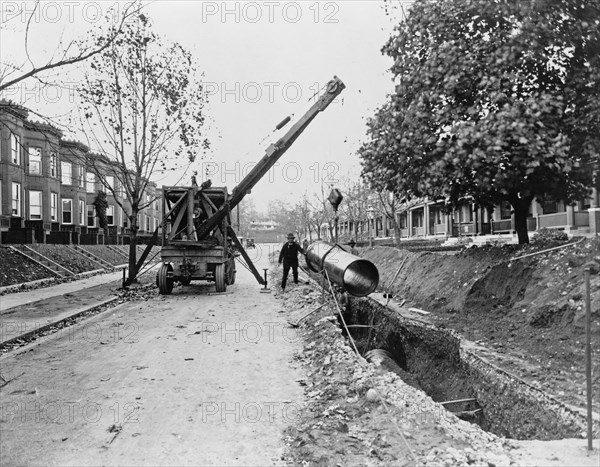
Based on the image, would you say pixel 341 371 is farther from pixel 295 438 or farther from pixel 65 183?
pixel 65 183

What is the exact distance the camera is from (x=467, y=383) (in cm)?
632

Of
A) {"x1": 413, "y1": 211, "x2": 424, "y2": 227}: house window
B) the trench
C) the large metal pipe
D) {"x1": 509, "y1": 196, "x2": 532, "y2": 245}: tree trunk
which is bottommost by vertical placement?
the trench

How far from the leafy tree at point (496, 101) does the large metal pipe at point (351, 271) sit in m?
1.80

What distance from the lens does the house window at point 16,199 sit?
26.9 m

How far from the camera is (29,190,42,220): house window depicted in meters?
30.3

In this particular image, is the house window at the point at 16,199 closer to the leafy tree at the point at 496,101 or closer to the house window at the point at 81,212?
the house window at the point at 81,212

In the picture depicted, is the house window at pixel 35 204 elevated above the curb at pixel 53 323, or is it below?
above

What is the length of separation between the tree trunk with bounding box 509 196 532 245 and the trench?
11.0 feet

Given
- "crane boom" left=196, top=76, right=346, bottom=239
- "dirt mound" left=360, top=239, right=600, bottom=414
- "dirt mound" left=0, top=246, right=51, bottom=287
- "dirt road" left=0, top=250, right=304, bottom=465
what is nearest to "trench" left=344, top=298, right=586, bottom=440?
"dirt mound" left=360, top=239, right=600, bottom=414

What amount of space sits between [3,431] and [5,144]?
88.6 ft

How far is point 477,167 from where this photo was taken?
796 centimetres

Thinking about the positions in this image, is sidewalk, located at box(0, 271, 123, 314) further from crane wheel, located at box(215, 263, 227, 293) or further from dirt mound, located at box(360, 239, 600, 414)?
dirt mound, located at box(360, 239, 600, 414)

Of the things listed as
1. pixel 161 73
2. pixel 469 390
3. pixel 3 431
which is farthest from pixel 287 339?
pixel 161 73

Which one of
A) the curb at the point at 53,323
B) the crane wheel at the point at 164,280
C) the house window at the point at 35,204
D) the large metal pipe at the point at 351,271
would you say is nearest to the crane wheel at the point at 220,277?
the crane wheel at the point at 164,280
